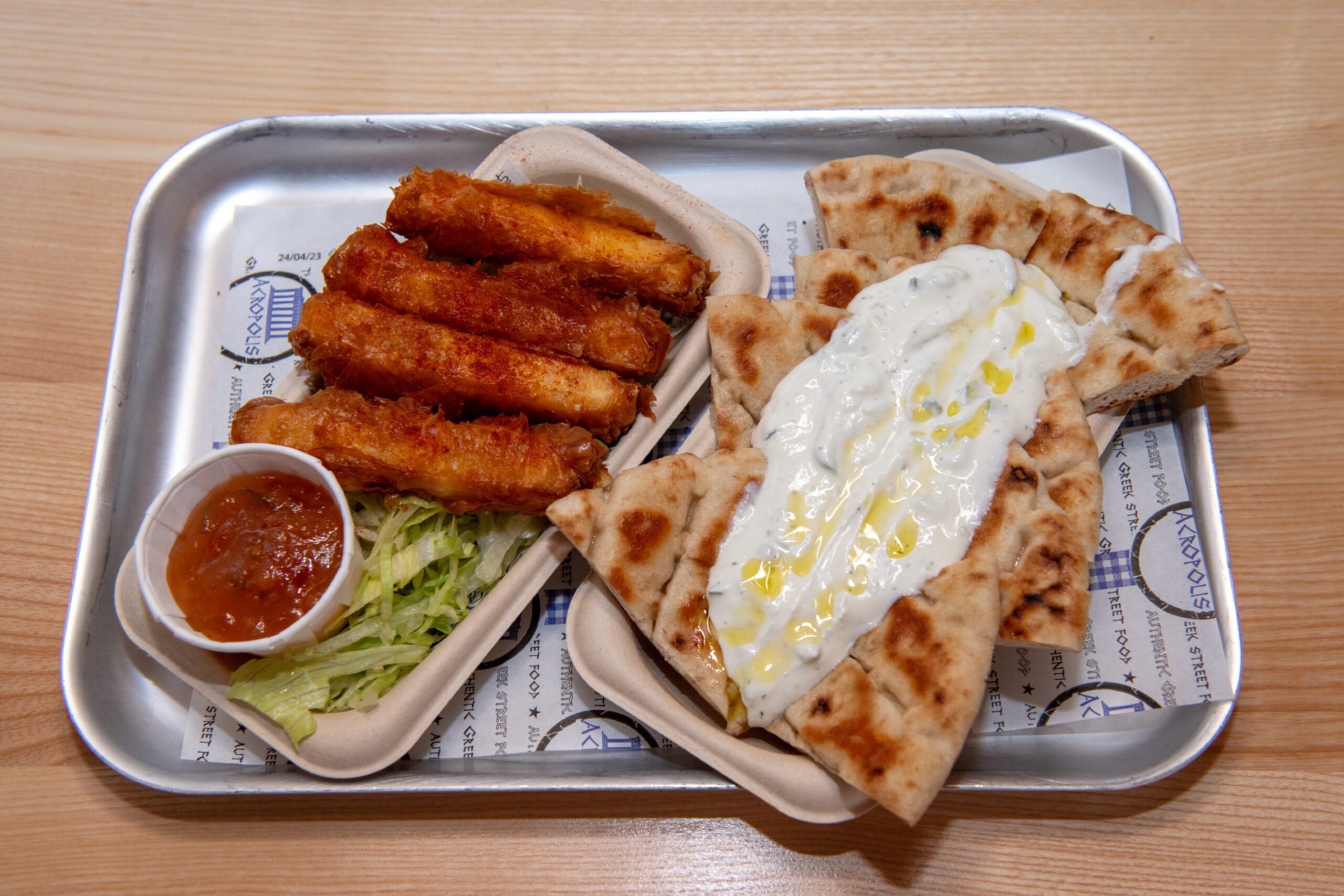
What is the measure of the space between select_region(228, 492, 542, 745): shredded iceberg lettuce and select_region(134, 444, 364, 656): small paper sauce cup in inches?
3.3

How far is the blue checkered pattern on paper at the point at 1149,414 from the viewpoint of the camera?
2.78m

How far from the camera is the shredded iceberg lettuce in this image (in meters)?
2.37

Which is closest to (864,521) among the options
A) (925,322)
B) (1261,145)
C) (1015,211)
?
(925,322)

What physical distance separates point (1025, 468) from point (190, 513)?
91.6 inches

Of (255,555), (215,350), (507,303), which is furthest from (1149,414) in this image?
(215,350)

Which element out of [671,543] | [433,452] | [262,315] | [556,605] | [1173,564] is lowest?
[556,605]

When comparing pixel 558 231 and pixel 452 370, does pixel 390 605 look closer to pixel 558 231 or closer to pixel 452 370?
pixel 452 370

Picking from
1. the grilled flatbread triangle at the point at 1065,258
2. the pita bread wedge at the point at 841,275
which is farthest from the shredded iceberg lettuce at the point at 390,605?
the grilled flatbread triangle at the point at 1065,258

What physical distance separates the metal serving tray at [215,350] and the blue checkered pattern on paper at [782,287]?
0.46 meters

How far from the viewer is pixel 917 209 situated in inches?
107

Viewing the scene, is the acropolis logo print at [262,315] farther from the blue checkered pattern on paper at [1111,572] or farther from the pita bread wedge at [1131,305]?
the blue checkered pattern on paper at [1111,572]

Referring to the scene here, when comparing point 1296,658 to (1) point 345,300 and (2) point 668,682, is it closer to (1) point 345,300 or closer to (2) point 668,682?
(2) point 668,682

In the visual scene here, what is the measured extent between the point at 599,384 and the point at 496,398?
328mm

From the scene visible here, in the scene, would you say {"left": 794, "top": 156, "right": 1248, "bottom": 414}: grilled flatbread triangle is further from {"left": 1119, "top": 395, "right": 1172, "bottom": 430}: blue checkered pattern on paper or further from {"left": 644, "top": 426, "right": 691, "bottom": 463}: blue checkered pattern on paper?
{"left": 644, "top": 426, "right": 691, "bottom": 463}: blue checkered pattern on paper
